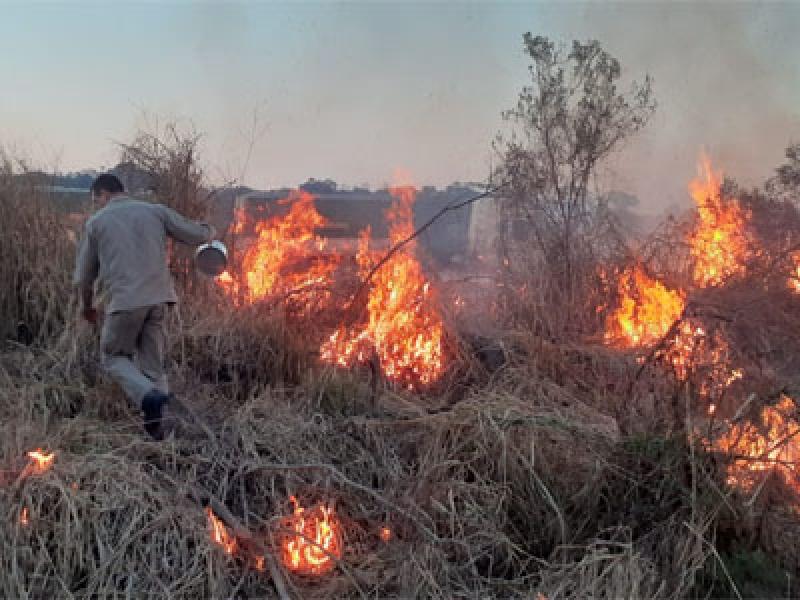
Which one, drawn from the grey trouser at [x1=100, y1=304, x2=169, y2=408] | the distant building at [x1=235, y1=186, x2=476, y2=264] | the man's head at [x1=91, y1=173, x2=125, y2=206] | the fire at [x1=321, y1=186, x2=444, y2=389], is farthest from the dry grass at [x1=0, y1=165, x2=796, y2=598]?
the distant building at [x1=235, y1=186, x2=476, y2=264]

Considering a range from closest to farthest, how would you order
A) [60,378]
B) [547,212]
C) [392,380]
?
[60,378] → [392,380] → [547,212]

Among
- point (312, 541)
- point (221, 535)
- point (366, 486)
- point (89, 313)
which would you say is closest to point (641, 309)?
point (366, 486)

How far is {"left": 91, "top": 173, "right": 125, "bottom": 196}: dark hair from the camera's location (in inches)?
201

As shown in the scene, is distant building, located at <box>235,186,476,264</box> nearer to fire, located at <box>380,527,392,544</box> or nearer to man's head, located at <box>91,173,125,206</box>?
man's head, located at <box>91,173,125,206</box>

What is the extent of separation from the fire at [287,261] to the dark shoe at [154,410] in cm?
163

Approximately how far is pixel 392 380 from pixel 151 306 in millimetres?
1929

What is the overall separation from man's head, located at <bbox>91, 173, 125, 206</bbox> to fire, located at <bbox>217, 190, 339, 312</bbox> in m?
1.53

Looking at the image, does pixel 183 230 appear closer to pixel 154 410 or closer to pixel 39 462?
pixel 154 410

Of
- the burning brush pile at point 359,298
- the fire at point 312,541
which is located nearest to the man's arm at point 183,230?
the burning brush pile at point 359,298

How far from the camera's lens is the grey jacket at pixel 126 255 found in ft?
16.1

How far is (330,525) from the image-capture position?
162 inches

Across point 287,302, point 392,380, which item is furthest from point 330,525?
point 287,302

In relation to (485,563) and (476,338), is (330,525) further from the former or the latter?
(476,338)

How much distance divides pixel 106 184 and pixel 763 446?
4.44m
